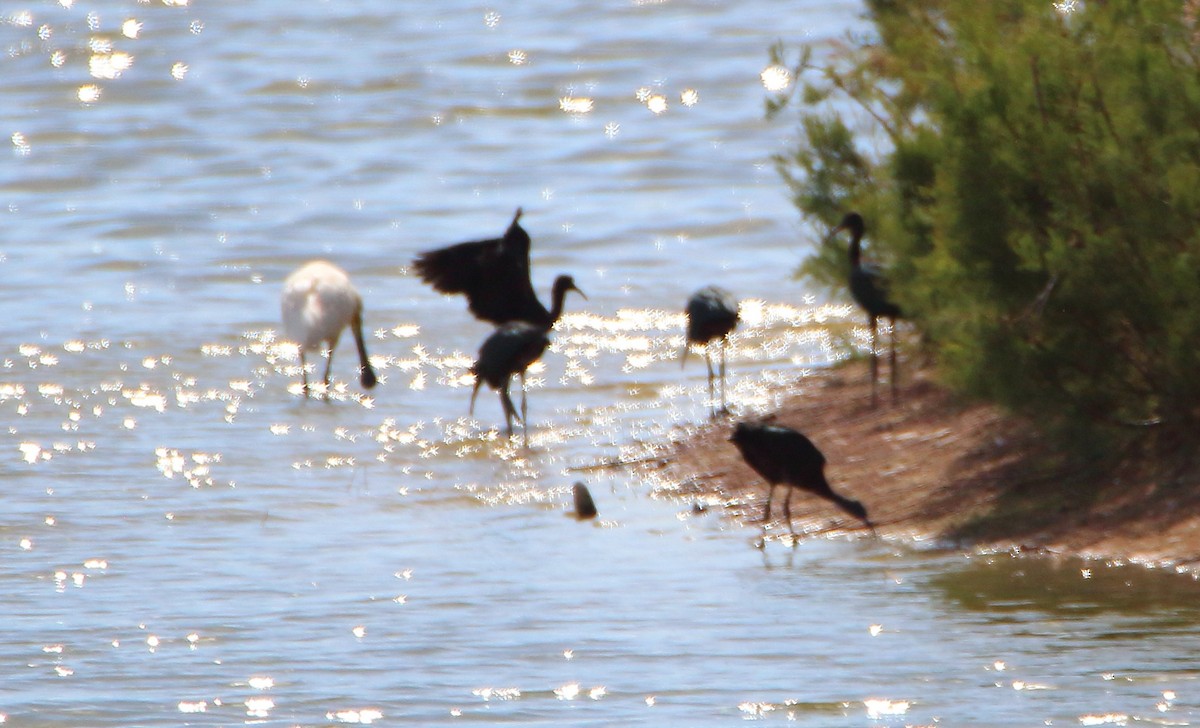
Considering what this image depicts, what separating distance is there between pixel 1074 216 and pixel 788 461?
1.61 metres

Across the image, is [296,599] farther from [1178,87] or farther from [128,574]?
[1178,87]

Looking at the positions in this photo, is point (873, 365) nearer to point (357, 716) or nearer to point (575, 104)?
point (357, 716)

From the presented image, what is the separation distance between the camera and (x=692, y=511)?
9.65 meters

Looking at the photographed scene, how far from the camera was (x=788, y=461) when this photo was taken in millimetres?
9023

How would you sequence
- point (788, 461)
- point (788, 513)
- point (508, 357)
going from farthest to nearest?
point (508, 357) < point (788, 513) < point (788, 461)

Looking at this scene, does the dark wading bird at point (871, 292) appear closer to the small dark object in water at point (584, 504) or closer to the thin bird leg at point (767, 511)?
the thin bird leg at point (767, 511)

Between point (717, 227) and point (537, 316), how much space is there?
9.01 meters

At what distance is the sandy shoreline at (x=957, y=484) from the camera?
8391mm

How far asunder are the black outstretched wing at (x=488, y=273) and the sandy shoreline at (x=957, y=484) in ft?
7.38

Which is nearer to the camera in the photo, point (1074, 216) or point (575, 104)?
point (1074, 216)

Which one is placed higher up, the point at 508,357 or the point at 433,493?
the point at 508,357

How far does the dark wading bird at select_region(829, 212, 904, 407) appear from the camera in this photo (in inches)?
444

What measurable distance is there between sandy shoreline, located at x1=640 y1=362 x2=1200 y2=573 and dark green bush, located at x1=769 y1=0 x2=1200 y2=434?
343 mm

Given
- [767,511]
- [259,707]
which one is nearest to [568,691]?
[259,707]
